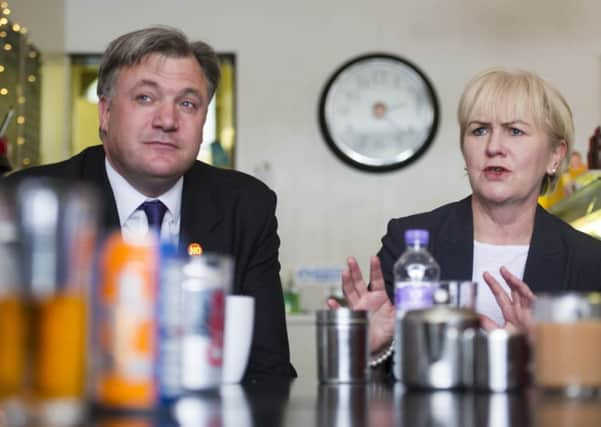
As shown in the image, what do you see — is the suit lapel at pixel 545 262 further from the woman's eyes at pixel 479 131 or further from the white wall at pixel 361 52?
the white wall at pixel 361 52

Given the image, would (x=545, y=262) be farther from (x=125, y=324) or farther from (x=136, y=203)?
(x=125, y=324)

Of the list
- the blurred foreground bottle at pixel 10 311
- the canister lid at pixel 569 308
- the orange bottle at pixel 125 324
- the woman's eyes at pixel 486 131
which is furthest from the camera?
the woman's eyes at pixel 486 131

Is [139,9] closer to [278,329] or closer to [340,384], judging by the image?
[278,329]

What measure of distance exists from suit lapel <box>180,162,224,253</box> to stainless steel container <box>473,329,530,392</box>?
3.00ft

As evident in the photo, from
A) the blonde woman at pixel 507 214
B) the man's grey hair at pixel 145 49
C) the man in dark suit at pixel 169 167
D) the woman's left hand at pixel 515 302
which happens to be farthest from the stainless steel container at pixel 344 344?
the man's grey hair at pixel 145 49

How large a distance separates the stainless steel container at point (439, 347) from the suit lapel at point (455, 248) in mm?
822

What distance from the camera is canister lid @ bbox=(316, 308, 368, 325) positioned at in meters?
1.42

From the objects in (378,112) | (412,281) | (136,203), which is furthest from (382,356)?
(378,112)

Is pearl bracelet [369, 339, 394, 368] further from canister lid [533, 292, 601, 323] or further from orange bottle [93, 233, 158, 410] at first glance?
orange bottle [93, 233, 158, 410]

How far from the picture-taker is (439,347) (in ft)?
4.18

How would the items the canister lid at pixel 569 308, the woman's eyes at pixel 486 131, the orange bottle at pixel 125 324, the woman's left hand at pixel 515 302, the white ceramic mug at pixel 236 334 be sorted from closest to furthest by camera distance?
the orange bottle at pixel 125 324, the canister lid at pixel 569 308, the white ceramic mug at pixel 236 334, the woman's left hand at pixel 515 302, the woman's eyes at pixel 486 131

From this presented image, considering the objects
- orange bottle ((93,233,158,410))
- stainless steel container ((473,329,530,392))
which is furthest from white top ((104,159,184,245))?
orange bottle ((93,233,158,410))

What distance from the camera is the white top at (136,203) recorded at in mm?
2154

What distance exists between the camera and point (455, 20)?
5219 millimetres
